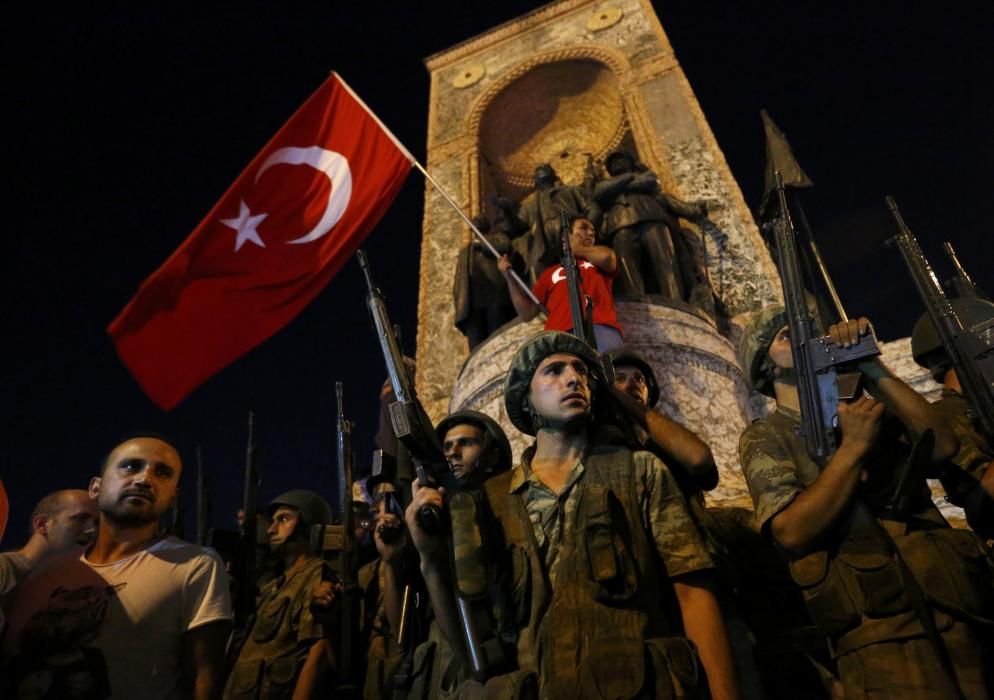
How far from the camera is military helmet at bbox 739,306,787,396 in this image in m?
3.09

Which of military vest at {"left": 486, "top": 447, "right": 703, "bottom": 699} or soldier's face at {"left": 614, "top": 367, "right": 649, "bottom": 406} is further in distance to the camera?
Result: soldier's face at {"left": 614, "top": 367, "right": 649, "bottom": 406}

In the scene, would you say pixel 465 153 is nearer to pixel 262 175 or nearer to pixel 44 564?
pixel 262 175

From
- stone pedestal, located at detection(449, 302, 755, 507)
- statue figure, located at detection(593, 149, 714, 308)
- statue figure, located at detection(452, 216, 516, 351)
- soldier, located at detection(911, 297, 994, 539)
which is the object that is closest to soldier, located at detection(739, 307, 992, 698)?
soldier, located at detection(911, 297, 994, 539)

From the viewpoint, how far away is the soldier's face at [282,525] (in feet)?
15.2

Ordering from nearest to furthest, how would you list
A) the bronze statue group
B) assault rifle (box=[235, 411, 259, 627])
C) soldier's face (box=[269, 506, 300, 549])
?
the bronze statue group, assault rifle (box=[235, 411, 259, 627]), soldier's face (box=[269, 506, 300, 549])

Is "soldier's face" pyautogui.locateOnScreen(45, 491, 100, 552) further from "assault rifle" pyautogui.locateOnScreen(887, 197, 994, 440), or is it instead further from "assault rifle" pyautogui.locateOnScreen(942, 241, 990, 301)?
"assault rifle" pyautogui.locateOnScreen(942, 241, 990, 301)

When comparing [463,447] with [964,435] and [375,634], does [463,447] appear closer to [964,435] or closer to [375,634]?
[375,634]

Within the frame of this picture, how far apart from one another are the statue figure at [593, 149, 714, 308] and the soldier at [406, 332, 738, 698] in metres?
4.46

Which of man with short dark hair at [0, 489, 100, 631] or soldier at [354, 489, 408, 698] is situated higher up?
man with short dark hair at [0, 489, 100, 631]

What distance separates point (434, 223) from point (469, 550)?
8680 millimetres

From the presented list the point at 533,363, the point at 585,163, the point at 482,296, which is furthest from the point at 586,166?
the point at 533,363

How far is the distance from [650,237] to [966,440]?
4.76 metres

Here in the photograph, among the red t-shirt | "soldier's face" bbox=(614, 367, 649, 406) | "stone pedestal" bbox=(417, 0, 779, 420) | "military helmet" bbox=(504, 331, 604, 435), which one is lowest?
"military helmet" bbox=(504, 331, 604, 435)

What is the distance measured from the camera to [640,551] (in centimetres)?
195
